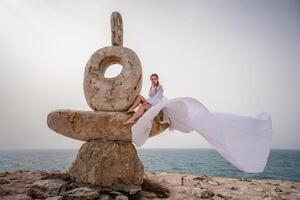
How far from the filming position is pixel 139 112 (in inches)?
250

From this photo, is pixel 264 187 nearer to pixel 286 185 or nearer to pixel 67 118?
pixel 286 185

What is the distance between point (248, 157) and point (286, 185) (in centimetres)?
580

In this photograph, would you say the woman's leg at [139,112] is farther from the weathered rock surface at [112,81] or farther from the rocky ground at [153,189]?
the rocky ground at [153,189]

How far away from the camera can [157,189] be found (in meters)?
7.37

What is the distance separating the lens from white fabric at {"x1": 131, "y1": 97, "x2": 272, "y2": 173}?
524 cm

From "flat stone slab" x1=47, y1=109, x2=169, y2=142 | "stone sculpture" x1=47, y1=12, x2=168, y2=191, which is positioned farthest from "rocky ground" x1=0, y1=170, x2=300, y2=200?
"flat stone slab" x1=47, y1=109, x2=169, y2=142

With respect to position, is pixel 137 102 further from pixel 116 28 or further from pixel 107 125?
pixel 116 28

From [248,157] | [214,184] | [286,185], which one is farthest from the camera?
[286,185]

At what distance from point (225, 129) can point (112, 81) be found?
119 inches

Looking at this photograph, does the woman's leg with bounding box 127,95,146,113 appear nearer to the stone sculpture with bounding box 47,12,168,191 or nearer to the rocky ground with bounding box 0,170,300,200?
the stone sculpture with bounding box 47,12,168,191

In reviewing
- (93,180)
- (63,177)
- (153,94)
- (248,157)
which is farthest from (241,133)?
(63,177)

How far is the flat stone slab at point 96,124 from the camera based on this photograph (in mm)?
6363

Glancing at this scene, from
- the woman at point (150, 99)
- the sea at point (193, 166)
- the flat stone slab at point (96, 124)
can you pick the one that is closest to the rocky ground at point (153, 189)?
the flat stone slab at point (96, 124)

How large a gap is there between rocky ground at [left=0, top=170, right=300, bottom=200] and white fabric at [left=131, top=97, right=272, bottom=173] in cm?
164
